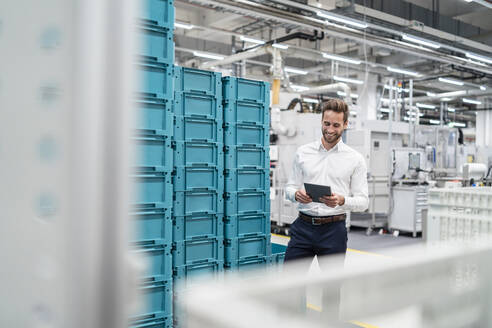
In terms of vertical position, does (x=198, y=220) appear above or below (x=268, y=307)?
below

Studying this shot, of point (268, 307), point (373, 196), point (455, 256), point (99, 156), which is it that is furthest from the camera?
point (373, 196)

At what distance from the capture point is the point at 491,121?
19.5 metres

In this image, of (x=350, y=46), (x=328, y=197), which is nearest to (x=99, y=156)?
(x=328, y=197)

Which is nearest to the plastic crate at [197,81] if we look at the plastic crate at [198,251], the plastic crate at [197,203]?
the plastic crate at [197,203]

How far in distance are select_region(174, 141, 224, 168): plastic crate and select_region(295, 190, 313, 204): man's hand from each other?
64.3 inches

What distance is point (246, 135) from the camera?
193 inches

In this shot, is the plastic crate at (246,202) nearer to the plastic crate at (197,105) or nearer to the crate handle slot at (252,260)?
the crate handle slot at (252,260)

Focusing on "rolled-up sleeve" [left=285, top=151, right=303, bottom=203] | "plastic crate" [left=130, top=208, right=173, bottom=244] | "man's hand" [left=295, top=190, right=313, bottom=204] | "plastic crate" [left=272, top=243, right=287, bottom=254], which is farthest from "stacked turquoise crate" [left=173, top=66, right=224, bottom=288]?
→ "man's hand" [left=295, top=190, right=313, bottom=204]

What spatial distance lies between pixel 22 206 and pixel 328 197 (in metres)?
2.63

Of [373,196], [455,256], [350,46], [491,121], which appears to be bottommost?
[373,196]

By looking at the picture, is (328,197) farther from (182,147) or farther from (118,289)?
(118,289)

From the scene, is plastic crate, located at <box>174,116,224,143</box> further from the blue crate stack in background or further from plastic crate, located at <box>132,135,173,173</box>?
plastic crate, located at <box>132,135,173,173</box>

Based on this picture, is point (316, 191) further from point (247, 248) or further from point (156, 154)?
point (247, 248)

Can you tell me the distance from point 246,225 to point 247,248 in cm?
26
